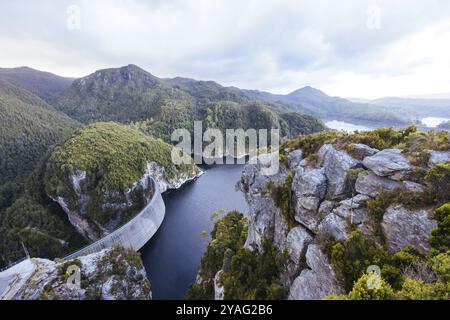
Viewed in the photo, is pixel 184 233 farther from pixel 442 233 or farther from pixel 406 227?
pixel 442 233

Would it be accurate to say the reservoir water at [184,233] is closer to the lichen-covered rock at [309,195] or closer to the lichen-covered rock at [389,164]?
the lichen-covered rock at [309,195]

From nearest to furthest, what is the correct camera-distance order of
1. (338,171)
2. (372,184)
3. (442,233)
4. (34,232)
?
(442,233), (372,184), (338,171), (34,232)

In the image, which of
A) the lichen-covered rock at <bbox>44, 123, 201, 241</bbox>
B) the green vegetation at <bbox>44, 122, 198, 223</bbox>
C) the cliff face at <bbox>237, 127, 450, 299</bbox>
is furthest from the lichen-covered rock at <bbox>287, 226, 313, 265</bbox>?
the green vegetation at <bbox>44, 122, 198, 223</bbox>

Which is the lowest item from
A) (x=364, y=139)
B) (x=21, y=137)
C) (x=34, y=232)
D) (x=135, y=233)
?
(x=34, y=232)

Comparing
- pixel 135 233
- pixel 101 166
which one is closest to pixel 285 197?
pixel 135 233

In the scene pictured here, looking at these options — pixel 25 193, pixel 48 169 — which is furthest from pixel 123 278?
pixel 25 193

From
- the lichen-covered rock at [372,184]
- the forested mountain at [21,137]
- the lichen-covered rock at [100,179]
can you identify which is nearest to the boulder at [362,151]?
the lichen-covered rock at [372,184]
